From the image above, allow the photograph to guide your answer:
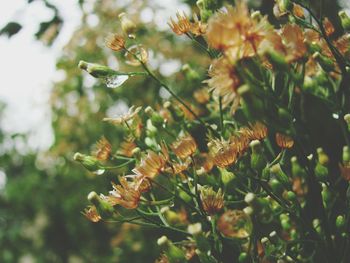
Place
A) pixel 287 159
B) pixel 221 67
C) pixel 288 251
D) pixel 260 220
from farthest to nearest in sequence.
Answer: pixel 287 159
pixel 288 251
pixel 260 220
pixel 221 67

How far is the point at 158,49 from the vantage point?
2.62 m

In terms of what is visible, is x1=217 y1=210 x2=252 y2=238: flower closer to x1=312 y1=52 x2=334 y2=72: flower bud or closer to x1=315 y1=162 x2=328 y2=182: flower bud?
x1=315 y1=162 x2=328 y2=182: flower bud

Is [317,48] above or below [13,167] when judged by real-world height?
above

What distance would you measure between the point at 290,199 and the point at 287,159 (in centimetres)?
16

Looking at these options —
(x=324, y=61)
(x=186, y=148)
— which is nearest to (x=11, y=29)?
(x=186, y=148)

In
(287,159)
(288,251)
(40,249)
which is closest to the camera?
(288,251)

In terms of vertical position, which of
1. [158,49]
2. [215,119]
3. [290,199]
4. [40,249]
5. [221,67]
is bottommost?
[40,249]

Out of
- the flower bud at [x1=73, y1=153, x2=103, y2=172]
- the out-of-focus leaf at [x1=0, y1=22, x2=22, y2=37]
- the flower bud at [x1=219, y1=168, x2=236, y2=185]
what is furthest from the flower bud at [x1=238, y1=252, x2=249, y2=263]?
the out-of-focus leaf at [x1=0, y1=22, x2=22, y2=37]

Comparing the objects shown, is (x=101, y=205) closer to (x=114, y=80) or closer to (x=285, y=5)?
(x=114, y=80)

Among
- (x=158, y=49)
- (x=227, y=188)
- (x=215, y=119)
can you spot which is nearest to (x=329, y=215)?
(x=227, y=188)

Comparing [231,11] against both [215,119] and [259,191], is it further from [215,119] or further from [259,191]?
[215,119]

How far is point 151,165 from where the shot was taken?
80 centimetres

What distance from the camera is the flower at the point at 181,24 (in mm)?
859

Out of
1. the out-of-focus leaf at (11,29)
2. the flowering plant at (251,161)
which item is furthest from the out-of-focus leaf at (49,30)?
the flowering plant at (251,161)
